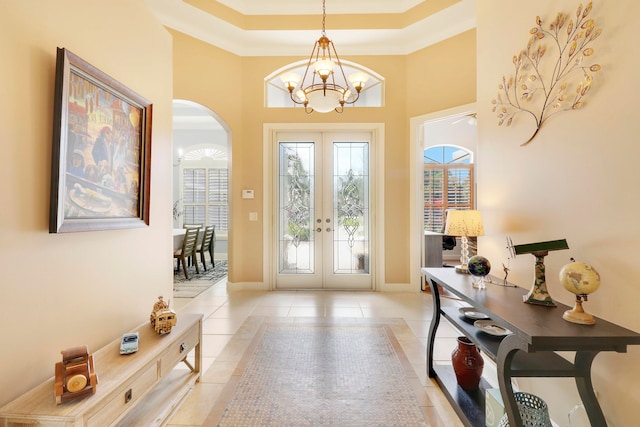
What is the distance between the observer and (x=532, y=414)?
152 centimetres

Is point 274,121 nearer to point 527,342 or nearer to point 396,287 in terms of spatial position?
point 396,287

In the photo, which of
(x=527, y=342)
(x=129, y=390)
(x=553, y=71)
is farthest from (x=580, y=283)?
(x=129, y=390)

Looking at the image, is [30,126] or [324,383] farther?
[324,383]

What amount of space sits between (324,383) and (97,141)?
2.32 m

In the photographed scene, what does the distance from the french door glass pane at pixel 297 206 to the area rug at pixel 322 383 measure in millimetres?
1816

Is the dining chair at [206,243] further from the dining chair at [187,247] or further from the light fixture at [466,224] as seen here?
the light fixture at [466,224]

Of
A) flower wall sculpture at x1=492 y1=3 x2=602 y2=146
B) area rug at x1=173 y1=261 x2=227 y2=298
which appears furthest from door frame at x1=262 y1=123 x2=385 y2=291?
flower wall sculpture at x1=492 y1=3 x2=602 y2=146

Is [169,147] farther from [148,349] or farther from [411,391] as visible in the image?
[411,391]

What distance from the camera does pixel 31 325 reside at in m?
1.36

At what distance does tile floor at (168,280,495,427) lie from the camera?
6.85 feet

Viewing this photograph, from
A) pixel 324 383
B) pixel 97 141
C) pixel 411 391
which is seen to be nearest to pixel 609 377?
pixel 411 391

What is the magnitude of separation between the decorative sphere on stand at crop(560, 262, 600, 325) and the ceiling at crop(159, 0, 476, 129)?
3867mm

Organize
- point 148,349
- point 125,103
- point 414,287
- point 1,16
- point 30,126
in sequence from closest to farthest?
point 1,16
point 30,126
point 148,349
point 125,103
point 414,287

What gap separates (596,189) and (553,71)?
79 centimetres
